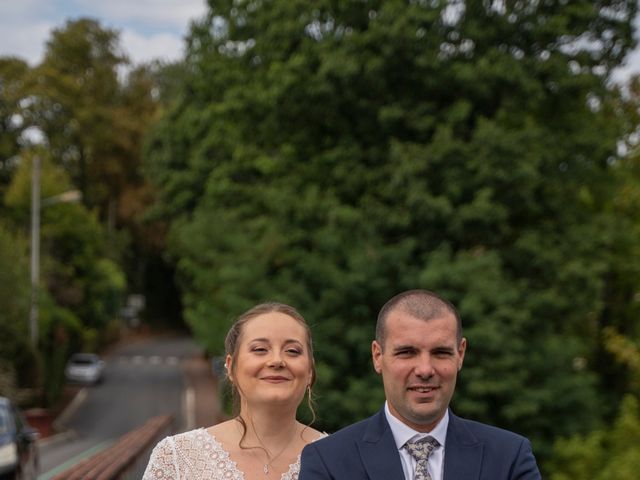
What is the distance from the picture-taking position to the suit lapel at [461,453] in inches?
132

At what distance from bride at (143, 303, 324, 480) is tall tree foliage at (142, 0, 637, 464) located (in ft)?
47.9

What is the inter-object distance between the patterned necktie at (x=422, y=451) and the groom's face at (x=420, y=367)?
5 cm

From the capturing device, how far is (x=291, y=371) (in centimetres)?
418

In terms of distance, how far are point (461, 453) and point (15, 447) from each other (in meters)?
10.9

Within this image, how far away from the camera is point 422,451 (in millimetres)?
3385

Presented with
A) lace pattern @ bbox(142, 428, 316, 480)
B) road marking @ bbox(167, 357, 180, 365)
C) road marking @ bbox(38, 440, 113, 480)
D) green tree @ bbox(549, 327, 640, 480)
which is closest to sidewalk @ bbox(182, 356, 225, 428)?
road marking @ bbox(167, 357, 180, 365)

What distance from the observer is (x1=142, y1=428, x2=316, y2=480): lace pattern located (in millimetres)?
4293

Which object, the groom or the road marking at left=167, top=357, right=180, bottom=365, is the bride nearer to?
the groom

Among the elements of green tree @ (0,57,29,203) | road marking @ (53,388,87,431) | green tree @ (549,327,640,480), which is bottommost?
road marking @ (53,388,87,431)

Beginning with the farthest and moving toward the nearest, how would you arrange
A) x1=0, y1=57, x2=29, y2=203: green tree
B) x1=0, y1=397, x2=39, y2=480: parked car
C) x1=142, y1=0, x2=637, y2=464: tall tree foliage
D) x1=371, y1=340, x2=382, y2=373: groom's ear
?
x1=0, y1=57, x2=29, y2=203: green tree < x1=142, y1=0, x2=637, y2=464: tall tree foliage < x1=0, y1=397, x2=39, y2=480: parked car < x1=371, y1=340, x2=382, y2=373: groom's ear

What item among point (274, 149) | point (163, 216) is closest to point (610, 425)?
point (274, 149)

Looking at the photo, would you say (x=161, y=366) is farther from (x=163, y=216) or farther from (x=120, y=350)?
(x=163, y=216)

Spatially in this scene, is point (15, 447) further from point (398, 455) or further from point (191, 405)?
point (191, 405)

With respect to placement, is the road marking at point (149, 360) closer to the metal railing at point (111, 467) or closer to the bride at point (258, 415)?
the metal railing at point (111, 467)
